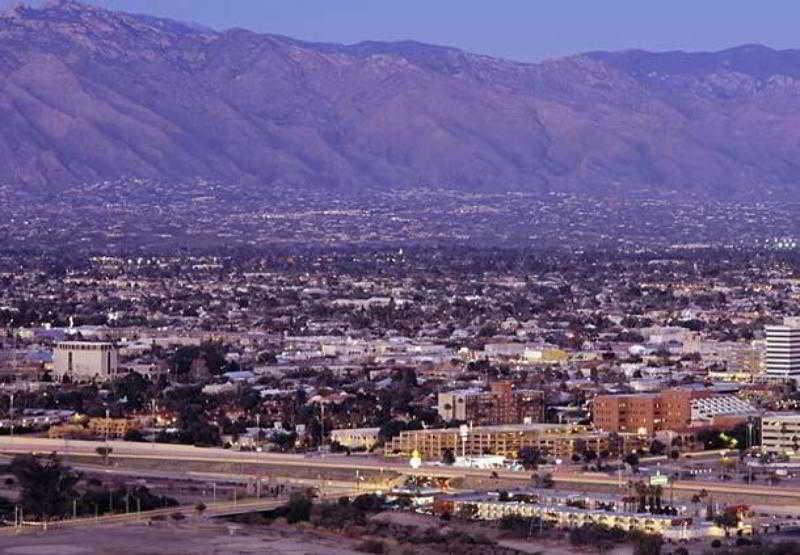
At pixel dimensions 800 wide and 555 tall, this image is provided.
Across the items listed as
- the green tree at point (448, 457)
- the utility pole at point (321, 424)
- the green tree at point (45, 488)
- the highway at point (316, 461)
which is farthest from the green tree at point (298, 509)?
the utility pole at point (321, 424)

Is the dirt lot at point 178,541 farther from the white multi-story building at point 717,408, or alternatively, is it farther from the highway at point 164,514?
the white multi-story building at point 717,408

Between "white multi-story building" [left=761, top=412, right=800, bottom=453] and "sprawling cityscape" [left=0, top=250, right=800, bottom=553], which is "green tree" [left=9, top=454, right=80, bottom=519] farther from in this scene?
"white multi-story building" [left=761, top=412, right=800, bottom=453]

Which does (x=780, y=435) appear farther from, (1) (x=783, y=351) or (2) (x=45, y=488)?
(1) (x=783, y=351)

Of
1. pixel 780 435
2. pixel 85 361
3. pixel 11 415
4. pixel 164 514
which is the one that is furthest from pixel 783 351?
pixel 164 514

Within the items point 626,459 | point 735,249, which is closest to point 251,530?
point 626,459

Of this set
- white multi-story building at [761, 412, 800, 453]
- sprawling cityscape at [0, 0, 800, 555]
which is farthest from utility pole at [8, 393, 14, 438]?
white multi-story building at [761, 412, 800, 453]
